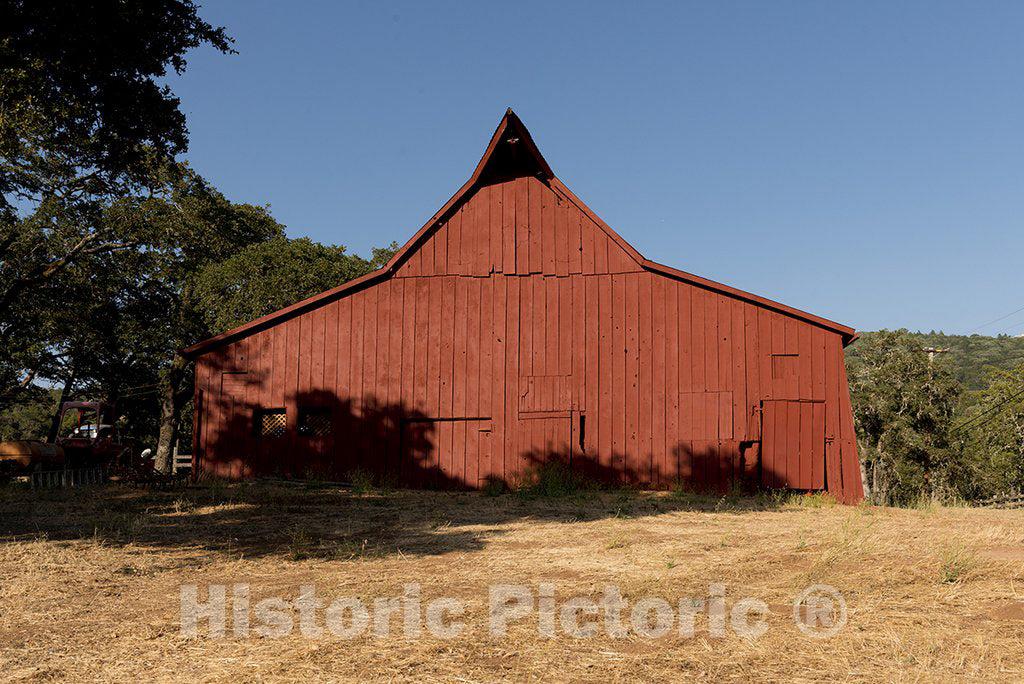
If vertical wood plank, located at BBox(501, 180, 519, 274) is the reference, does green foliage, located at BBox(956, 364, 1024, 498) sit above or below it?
below

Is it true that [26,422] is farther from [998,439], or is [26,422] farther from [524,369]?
[998,439]

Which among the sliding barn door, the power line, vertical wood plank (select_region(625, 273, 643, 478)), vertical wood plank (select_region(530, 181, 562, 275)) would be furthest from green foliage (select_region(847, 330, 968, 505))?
vertical wood plank (select_region(530, 181, 562, 275))

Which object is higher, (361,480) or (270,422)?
(270,422)

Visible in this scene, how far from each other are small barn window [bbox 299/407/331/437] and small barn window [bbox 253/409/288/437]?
519 millimetres

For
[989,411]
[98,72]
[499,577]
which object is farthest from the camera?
[989,411]

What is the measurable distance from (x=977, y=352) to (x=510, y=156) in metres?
137

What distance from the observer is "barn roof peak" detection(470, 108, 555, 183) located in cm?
2239

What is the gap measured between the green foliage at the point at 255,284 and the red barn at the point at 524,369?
14316mm

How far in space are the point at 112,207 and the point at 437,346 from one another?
21.1 m

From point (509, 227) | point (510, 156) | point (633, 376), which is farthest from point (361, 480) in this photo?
point (510, 156)

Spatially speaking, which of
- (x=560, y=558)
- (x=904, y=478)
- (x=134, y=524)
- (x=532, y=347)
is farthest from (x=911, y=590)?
(x=904, y=478)

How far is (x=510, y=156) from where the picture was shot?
22859mm

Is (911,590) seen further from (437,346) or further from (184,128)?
(184,128)

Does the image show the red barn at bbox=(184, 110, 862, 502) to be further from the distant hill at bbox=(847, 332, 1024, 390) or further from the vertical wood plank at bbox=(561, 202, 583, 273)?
the distant hill at bbox=(847, 332, 1024, 390)
